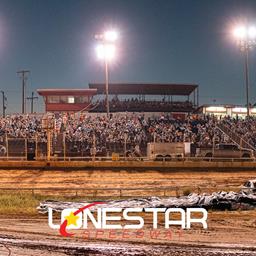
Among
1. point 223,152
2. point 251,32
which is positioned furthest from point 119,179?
point 251,32

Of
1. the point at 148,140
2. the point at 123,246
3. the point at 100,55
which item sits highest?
the point at 100,55

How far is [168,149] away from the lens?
31.4m

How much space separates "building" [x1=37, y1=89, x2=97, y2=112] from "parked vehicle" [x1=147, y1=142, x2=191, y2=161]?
77.2ft

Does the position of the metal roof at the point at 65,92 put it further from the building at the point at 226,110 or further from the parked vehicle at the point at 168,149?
the parked vehicle at the point at 168,149

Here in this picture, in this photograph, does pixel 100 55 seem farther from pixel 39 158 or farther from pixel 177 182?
pixel 177 182

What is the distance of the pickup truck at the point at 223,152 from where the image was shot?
3108cm

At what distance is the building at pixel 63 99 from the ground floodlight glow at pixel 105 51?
13.7m

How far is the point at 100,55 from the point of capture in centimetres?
4016

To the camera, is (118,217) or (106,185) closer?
(118,217)

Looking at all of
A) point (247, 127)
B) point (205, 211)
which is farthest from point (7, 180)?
point (247, 127)

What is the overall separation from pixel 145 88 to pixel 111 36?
18.3 meters

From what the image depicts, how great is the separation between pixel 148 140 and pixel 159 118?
9.31 metres

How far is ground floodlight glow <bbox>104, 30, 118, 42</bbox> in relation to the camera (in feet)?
130

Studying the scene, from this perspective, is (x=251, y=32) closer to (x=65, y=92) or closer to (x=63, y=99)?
(x=65, y=92)
